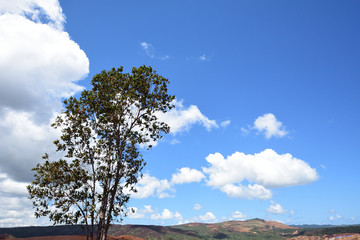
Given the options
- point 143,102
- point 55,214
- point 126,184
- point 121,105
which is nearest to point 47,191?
point 55,214

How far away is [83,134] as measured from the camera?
23984mm

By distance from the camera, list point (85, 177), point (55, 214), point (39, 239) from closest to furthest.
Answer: point (55, 214) → point (85, 177) → point (39, 239)

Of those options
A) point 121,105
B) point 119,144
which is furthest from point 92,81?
point 119,144

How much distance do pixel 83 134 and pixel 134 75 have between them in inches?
296

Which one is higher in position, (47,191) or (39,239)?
(47,191)

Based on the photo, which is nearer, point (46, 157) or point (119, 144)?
point (46, 157)

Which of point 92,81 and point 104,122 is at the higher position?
point 92,81

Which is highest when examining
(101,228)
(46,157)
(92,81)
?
(92,81)

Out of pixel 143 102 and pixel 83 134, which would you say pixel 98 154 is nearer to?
pixel 83 134

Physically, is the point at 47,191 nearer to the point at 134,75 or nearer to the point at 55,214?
the point at 55,214

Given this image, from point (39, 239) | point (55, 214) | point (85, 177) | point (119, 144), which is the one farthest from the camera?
point (39, 239)

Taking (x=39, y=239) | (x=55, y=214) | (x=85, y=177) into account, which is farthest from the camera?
(x=39, y=239)

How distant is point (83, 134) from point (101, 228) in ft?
28.4

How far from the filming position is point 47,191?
21844 mm
